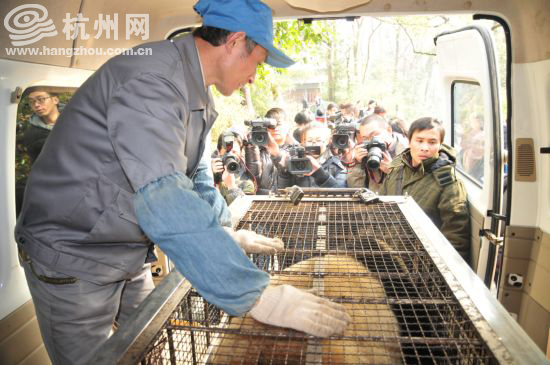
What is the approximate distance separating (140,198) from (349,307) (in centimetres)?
93

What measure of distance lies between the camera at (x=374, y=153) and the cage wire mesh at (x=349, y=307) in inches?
48.9

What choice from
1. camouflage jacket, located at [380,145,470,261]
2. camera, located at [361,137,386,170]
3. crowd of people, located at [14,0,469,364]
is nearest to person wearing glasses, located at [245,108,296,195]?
camera, located at [361,137,386,170]

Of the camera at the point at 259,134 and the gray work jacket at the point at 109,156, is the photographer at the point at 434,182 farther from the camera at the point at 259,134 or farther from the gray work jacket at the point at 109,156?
the gray work jacket at the point at 109,156

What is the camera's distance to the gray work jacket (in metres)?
1.20

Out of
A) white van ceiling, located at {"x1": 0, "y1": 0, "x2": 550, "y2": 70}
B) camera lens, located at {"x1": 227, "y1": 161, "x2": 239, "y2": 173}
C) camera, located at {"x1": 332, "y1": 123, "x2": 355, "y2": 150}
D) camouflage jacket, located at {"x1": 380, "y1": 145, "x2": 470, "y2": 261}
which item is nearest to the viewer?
white van ceiling, located at {"x1": 0, "y1": 0, "x2": 550, "y2": 70}

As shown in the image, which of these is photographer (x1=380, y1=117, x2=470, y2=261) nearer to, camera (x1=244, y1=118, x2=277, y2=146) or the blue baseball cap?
camera (x1=244, y1=118, x2=277, y2=146)

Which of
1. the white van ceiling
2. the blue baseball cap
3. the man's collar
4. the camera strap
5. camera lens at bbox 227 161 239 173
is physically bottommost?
the camera strap

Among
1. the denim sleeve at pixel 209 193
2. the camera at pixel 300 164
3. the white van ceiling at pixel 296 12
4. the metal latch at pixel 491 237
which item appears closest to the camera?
the denim sleeve at pixel 209 193

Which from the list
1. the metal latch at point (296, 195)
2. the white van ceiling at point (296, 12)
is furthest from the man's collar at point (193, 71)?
the metal latch at point (296, 195)

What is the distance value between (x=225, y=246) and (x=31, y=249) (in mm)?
964

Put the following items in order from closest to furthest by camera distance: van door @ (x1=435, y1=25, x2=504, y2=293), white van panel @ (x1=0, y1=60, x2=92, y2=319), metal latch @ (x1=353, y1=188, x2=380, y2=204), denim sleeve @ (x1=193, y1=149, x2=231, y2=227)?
A: white van panel @ (x1=0, y1=60, x2=92, y2=319)
denim sleeve @ (x1=193, y1=149, x2=231, y2=227)
metal latch @ (x1=353, y1=188, x2=380, y2=204)
van door @ (x1=435, y1=25, x2=504, y2=293)

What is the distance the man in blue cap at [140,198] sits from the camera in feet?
3.75

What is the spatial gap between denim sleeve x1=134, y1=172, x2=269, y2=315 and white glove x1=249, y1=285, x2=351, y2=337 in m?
0.16

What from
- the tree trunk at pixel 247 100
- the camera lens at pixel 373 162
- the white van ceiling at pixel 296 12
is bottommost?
the camera lens at pixel 373 162
